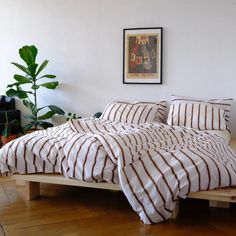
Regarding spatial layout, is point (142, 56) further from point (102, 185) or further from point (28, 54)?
point (102, 185)

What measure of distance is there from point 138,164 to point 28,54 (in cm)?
278

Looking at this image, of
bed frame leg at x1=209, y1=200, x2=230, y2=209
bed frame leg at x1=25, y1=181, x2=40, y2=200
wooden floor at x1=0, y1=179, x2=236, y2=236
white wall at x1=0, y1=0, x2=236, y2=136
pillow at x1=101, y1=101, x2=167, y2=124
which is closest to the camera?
wooden floor at x1=0, y1=179, x2=236, y2=236

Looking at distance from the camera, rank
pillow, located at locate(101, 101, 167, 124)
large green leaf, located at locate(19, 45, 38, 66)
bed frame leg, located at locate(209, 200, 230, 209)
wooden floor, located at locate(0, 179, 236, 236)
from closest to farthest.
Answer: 1. wooden floor, located at locate(0, 179, 236, 236)
2. bed frame leg, located at locate(209, 200, 230, 209)
3. pillow, located at locate(101, 101, 167, 124)
4. large green leaf, located at locate(19, 45, 38, 66)

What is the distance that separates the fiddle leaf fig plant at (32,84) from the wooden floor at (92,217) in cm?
182

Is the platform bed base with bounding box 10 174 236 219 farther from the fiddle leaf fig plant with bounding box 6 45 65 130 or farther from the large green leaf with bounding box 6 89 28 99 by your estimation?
the large green leaf with bounding box 6 89 28 99

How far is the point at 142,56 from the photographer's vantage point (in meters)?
4.35

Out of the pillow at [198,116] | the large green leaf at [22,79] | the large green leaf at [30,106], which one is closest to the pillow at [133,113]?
the pillow at [198,116]

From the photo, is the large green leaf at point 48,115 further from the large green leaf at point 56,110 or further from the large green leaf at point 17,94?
the large green leaf at point 17,94

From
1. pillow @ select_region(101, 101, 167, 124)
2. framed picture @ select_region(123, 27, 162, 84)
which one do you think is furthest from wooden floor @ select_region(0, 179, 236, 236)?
framed picture @ select_region(123, 27, 162, 84)

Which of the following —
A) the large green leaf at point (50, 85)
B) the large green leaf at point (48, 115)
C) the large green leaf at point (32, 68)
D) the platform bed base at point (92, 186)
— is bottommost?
the platform bed base at point (92, 186)

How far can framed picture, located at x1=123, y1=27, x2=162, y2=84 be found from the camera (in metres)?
4.28

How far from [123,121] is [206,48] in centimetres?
141

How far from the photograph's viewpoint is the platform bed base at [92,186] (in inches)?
86.8

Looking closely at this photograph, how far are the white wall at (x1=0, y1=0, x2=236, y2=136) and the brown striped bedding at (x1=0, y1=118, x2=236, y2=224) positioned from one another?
1.57 m
